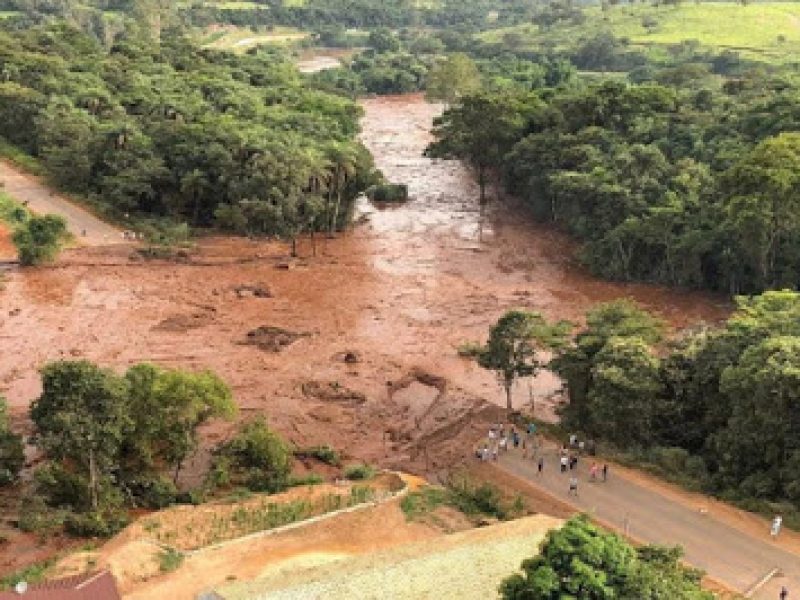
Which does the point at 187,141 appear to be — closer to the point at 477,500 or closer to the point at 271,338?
the point at 271,338

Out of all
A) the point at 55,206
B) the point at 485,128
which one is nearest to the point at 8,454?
the point at 55,206

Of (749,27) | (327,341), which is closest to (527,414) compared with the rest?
(327,341)

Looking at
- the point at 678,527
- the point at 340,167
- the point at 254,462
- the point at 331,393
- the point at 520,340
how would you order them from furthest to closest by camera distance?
the point at 340,167, the point at 331,393, the point at 520,340, the point at 254,462, the point at 678,527

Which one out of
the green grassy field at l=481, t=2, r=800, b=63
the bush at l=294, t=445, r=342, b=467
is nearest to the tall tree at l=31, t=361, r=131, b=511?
the bush at l=294, t=445, r=342, b=467

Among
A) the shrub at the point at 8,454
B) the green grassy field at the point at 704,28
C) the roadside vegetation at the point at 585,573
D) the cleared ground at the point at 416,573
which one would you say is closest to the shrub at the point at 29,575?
the shrub at the point at 8,454

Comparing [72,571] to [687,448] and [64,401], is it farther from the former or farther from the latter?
[687,448]

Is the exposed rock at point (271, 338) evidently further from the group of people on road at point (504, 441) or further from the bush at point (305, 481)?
the bush at point (305, 481)

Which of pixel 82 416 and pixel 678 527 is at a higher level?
pixel 82 416
